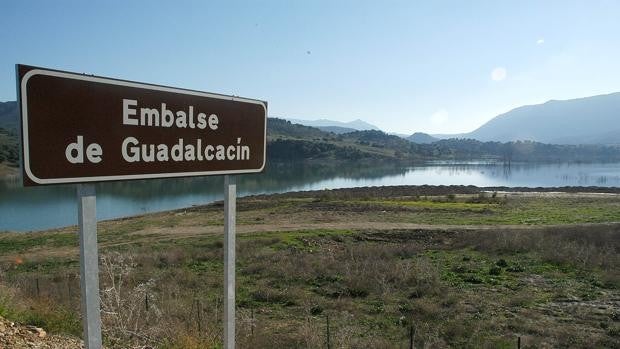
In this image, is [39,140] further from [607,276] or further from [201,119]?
[607,276]

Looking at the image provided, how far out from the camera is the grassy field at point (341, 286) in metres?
6.88

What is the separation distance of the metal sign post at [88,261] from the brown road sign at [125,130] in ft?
0.31

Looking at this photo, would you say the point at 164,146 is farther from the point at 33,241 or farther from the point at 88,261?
the point at 33,241

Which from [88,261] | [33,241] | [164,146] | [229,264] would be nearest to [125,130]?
[164,146]

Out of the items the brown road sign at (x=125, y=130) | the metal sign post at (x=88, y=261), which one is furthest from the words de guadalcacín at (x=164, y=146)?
the metal sign post at (x=88, y=261)

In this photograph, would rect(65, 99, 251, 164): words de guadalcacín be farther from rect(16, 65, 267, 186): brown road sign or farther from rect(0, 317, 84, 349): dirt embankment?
rect(0, 317, 84, 349): dirt embankment

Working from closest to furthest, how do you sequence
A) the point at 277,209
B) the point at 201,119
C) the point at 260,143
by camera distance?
the point at 201,119, the point at 260,143, the point at 277,209

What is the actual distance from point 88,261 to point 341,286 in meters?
10.7

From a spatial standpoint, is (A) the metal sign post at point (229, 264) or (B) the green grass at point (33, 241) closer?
(A) the metal sign post at point (229, 264)

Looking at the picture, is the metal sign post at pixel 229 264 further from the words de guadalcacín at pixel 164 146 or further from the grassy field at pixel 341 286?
the grassy field at pixel 341 286

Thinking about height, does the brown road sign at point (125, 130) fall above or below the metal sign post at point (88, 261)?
above

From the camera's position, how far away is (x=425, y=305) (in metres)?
10.3

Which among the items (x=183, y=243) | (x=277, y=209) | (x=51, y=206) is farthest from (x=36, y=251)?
(x=51, y=206)

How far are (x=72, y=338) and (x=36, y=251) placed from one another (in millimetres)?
19554
